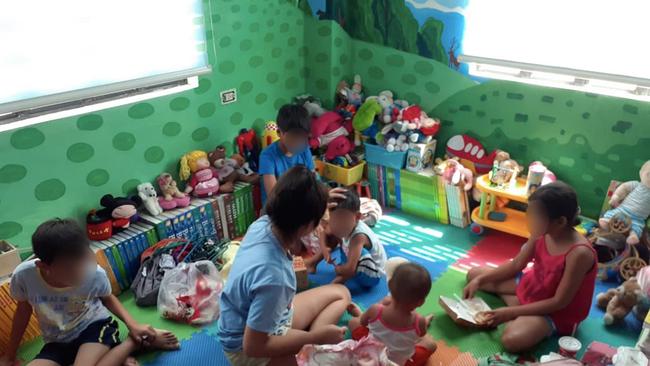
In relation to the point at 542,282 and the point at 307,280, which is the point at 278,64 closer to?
the point at 307,280

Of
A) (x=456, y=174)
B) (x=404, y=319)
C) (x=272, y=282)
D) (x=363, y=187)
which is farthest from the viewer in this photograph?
(x=363, y=187)

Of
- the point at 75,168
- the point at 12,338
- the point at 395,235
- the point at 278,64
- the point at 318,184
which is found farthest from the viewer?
the point at 278,64

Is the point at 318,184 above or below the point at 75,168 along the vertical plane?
above

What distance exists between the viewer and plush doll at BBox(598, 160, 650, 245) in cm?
266

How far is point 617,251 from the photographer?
108 inches

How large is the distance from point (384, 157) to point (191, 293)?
1.65 metres

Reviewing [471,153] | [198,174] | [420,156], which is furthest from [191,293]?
[471,153]

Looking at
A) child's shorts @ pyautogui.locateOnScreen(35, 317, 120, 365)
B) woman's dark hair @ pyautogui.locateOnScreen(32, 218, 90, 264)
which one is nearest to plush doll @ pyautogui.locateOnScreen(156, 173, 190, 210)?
child's shorts @ pyautogui.locateOnScreen(35, 317, 120, 365)

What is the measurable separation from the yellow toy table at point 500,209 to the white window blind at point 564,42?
0.68m

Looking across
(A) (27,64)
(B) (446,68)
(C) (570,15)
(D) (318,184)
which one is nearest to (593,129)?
(C) (570,15)

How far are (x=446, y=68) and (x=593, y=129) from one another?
99cm

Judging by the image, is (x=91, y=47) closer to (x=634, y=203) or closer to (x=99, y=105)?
(x=99, y=105)

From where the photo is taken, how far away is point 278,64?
11.7 ft

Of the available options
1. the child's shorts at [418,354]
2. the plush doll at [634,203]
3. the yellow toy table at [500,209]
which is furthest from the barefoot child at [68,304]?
the plush doll at [634,203]
